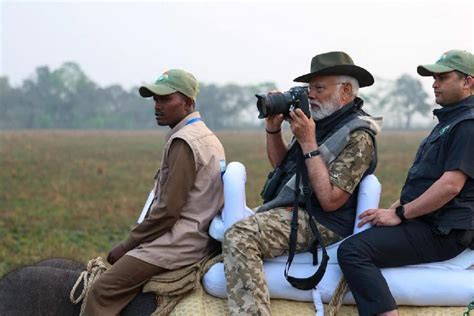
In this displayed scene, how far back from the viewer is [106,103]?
436 feet

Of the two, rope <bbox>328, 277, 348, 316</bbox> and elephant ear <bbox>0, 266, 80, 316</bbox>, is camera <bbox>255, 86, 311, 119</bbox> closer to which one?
rope <bbox>328, 277, 348, 316</bbox>

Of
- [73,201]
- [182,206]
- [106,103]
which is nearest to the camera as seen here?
[182,206]

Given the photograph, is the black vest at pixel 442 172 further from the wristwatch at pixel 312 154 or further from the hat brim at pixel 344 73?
the wristwatch at pixel 312 154

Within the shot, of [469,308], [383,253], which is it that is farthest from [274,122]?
[469,308]

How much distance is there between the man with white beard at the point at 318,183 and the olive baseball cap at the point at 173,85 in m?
0.74

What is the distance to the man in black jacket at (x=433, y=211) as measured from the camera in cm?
373

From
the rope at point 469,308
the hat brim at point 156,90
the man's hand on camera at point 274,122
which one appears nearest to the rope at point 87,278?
the hat brim at point 156,90

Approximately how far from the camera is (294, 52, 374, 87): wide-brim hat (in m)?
4.14

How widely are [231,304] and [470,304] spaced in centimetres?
139

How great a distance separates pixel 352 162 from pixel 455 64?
2.79 ft

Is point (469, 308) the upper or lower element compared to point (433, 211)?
lower

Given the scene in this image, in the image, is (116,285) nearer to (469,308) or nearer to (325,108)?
(325,108)

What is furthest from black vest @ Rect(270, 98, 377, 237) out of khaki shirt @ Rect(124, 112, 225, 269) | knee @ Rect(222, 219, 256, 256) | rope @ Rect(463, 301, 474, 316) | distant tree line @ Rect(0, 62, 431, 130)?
distant tree line @ Rect(0, 62, 431, 130)

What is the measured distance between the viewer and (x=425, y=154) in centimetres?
400
